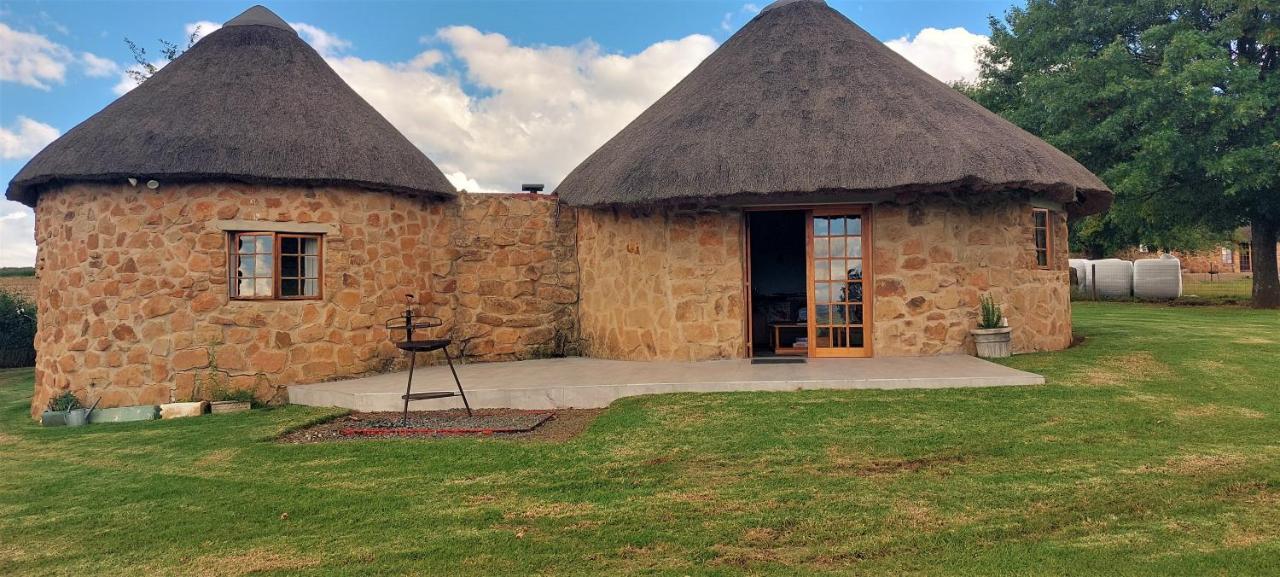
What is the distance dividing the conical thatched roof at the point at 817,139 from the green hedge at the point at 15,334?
14.4 meters

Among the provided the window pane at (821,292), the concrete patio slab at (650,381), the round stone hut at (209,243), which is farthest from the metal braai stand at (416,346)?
the window pane at (821,292)

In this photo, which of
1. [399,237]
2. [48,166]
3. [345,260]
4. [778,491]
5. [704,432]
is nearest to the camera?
[778,491]

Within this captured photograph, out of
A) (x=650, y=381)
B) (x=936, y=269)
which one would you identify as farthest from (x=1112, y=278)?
(x=650, y=381)

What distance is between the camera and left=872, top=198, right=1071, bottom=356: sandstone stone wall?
8711 mm

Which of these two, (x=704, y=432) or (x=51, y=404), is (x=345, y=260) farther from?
(x=704, y=432)

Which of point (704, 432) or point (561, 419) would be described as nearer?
point (704, 432)

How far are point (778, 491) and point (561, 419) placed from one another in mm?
2979

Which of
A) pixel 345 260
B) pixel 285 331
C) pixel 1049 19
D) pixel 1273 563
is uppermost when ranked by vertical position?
pixel 1049 19

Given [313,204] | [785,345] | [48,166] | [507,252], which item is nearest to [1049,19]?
[785,345]

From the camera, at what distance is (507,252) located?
10164 mm

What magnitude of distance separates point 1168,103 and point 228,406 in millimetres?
17427

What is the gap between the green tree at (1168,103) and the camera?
14.0 meters

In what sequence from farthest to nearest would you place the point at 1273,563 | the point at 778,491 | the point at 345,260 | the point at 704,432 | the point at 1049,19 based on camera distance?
the point at 1049,19 → the point at 345,260 → the point at 704,432 → the point at 778,491 → the point at 1273,563

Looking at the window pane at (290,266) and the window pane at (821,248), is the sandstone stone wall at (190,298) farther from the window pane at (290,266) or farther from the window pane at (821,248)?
the window pane at (821,248)
